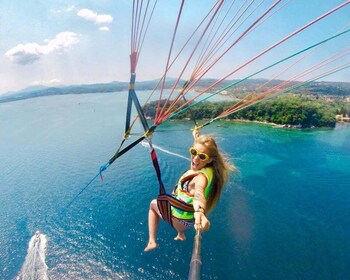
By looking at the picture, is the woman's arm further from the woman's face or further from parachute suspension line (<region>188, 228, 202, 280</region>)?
parachute suspension line (<region>188, 228, 202, 280</region>)

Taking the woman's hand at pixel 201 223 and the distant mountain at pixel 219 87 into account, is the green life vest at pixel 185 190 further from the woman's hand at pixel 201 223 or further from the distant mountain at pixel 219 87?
the distant mountain at pixel 219 87

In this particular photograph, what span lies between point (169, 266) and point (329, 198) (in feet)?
45.5

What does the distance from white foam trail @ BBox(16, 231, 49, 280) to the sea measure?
0.18ft

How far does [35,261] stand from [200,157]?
15997 millimetres

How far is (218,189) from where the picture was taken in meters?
2.39

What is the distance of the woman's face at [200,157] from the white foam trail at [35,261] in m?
14.6

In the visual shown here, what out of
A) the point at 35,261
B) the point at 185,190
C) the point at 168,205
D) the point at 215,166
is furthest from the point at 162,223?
the point at 215,166

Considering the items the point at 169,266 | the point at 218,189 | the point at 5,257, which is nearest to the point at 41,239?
the point at 5,257

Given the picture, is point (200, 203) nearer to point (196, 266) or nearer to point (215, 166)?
point (215, 166)

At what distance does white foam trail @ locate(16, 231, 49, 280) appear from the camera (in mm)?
13727

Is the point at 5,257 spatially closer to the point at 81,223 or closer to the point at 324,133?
the point at 81,223

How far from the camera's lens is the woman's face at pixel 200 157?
91.0 inches

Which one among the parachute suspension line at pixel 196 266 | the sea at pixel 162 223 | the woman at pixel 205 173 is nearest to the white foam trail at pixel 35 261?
the sea at pixel 162 223

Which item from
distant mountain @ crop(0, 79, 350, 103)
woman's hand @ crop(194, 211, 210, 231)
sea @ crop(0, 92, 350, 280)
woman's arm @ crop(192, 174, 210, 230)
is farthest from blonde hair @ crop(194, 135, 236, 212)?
distant mountain @ crop(0, 79, 350, 103)
